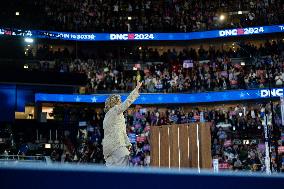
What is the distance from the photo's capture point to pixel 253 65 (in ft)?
94.9

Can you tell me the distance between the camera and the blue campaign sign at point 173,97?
28.4 metres

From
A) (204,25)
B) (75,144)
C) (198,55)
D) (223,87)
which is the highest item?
(204,25)

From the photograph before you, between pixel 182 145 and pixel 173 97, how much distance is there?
22.9 meters

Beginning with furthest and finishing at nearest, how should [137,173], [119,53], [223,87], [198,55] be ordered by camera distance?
[119,53] → [198,55] → [223,87] → [137,173]

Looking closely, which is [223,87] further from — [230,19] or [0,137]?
[0,137]

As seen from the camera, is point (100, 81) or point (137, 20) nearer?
point (100, 81)

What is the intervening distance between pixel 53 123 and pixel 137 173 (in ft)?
80.5

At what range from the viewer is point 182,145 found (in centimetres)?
691

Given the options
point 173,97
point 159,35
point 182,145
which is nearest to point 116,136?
point 182,145

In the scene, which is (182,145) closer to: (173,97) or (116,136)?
(116,136)

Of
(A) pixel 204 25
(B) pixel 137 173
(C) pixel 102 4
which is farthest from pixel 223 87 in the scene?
(B) pixel 137 173

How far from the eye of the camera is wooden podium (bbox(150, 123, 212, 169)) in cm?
658

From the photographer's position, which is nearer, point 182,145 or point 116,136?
point 116,136

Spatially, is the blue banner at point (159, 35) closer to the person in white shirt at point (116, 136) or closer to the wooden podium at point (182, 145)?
the wooden podium at point (182, 145)
